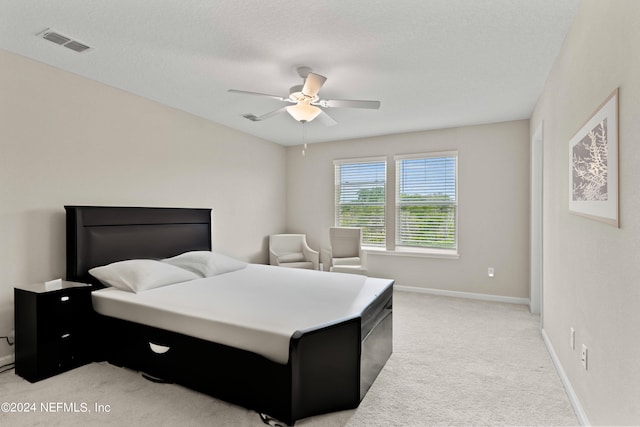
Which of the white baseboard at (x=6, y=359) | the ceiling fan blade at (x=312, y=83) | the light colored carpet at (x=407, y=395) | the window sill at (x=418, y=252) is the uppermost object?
the ceiling fan blade at (x=312, y=83)

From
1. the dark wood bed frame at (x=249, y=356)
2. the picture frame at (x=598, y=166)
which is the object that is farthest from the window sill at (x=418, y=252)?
the picture frame at (x=598, y=166)

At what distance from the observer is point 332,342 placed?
6.79 feet

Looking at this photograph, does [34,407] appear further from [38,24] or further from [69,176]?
[38,24]

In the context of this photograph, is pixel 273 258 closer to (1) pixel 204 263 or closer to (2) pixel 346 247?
(2) pixel 346 247

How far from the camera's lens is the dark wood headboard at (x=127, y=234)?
3.06m

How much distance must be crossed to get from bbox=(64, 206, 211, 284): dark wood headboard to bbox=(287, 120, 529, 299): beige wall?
9.67ft

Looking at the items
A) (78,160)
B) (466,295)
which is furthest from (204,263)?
(466,295)

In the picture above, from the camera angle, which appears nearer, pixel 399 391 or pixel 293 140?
pixel 399 391

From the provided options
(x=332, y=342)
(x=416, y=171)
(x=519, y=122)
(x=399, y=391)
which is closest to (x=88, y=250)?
(x=332, y=342)

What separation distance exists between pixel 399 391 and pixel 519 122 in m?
4.09

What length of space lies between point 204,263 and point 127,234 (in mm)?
851

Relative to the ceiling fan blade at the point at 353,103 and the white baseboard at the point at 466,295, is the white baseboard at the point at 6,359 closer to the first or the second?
the ceiling fan blade at the point at 353,103

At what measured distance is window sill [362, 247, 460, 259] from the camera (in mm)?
5118

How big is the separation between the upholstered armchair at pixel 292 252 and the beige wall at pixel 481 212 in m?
1.02
